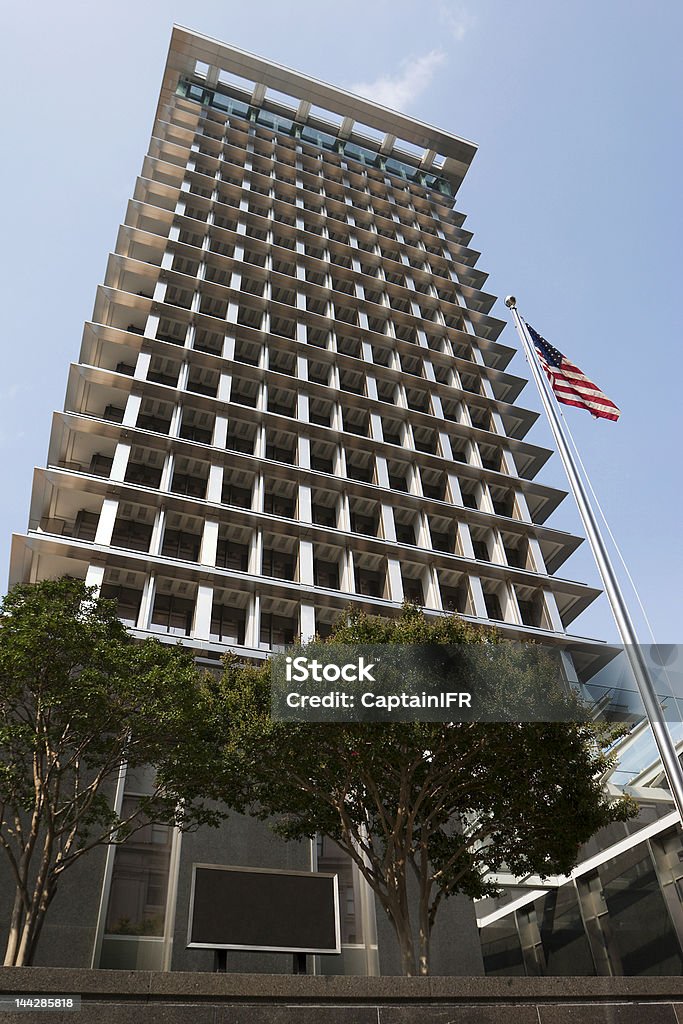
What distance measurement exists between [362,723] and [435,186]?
7231cm

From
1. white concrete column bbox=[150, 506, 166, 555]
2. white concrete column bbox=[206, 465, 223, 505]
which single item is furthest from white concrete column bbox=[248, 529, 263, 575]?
white concrete column bbox=[150, 506, 166, 555]

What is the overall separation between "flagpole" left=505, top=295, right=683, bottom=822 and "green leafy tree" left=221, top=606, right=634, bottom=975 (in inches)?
115

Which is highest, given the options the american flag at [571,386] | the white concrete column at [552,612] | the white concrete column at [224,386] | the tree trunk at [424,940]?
the white concrete column at [224,386]

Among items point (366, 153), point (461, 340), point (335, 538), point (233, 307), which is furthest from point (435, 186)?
point (335, 538)

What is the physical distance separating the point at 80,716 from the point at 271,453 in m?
27.2

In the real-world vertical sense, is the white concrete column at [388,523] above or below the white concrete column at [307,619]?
above

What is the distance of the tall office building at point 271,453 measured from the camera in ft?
79.4

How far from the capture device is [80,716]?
17234 mm

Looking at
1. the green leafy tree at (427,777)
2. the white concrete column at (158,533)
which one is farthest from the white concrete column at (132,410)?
the green leafy tree at (427,777)

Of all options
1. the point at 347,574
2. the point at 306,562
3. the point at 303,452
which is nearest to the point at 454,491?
the point at 303,452

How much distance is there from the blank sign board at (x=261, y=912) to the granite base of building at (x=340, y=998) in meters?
3.12

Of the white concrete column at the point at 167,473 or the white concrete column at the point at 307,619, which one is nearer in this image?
the white concrete column at the point at 307,619

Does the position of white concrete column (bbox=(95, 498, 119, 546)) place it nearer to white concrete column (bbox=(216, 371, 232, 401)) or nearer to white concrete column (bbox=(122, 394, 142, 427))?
white concrete column (bbox=(122, 394, 142, 427))

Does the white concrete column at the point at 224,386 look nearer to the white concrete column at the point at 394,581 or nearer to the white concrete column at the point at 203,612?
the white concrete column at the point at 203,612
